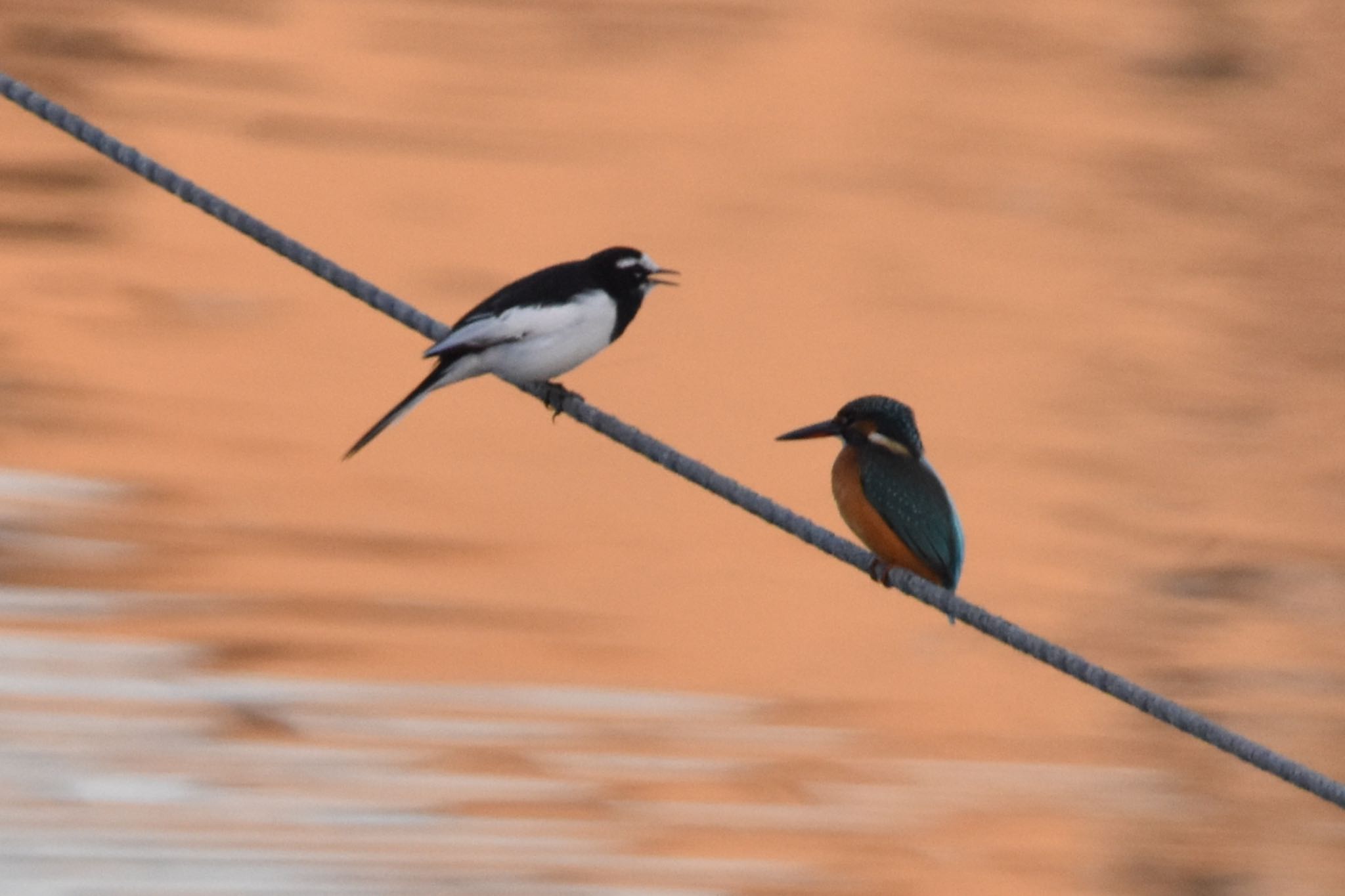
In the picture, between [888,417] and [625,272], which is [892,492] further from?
[625,272]

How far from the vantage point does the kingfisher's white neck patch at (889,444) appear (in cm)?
564

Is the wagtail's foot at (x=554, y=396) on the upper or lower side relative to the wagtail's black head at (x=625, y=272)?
lower

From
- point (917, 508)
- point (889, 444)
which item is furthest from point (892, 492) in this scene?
point (889, 444)

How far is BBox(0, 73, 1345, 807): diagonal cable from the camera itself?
3.75 meters

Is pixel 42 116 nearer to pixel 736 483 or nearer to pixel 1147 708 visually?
pixel 736 483

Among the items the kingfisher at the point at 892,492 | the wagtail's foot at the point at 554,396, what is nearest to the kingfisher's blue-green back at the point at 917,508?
the kingfisher at the point at 892,492

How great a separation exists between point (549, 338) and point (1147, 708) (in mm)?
2604

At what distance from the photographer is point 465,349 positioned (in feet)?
18.2

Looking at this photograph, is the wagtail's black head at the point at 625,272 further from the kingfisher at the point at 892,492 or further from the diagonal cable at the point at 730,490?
the diagonal cable at the point at 730,490

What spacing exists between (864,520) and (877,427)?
1.40ft

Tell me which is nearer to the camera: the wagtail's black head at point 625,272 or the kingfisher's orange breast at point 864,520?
the kingfisher's orange breast at point 864,520

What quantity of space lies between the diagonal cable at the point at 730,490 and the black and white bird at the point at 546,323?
0.95 m

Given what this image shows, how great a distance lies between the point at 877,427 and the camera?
573cm

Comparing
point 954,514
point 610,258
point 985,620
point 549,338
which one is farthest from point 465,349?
point 985,620
